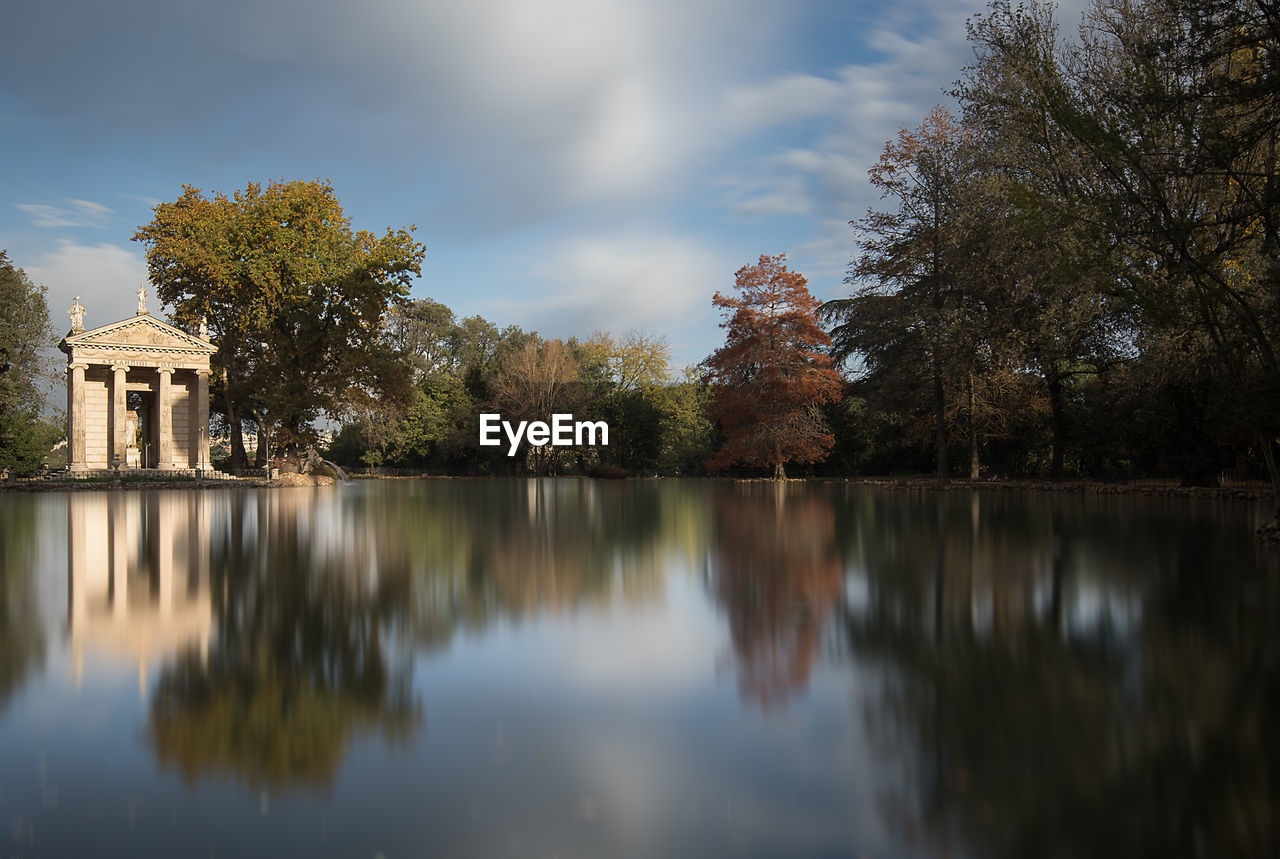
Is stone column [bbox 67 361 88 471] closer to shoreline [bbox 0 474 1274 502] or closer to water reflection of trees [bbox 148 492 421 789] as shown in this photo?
shoreline [bbox 0 474 1274 502]

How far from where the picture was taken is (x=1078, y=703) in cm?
351

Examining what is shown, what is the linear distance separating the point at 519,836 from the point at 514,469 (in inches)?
1966

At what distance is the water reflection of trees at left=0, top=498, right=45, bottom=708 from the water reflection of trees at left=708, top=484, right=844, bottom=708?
135 inches

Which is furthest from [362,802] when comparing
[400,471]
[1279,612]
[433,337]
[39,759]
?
[433,337]

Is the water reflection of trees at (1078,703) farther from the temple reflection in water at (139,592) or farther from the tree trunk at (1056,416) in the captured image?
→ the tree trunk at (1056,416)

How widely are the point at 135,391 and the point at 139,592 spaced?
3848 cm

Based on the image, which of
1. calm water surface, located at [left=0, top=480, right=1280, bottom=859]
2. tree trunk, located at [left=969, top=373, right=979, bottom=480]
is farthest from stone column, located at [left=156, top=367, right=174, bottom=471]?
tree trunk, located at [left=969, top=373, right=979, bottom=480]

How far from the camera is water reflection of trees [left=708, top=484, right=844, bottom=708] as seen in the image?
4.09 m

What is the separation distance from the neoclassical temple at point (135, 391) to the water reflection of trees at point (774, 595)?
3017cm

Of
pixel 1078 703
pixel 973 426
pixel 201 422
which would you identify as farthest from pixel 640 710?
pixel 201 422

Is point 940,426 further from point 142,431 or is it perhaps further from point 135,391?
point 142,431

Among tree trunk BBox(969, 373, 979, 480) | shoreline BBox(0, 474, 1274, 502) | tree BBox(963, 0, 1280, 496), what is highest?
tree BBox(963, 0, 1280, 496)

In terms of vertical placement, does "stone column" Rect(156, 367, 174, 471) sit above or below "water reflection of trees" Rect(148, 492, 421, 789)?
above

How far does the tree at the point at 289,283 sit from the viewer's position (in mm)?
32750
